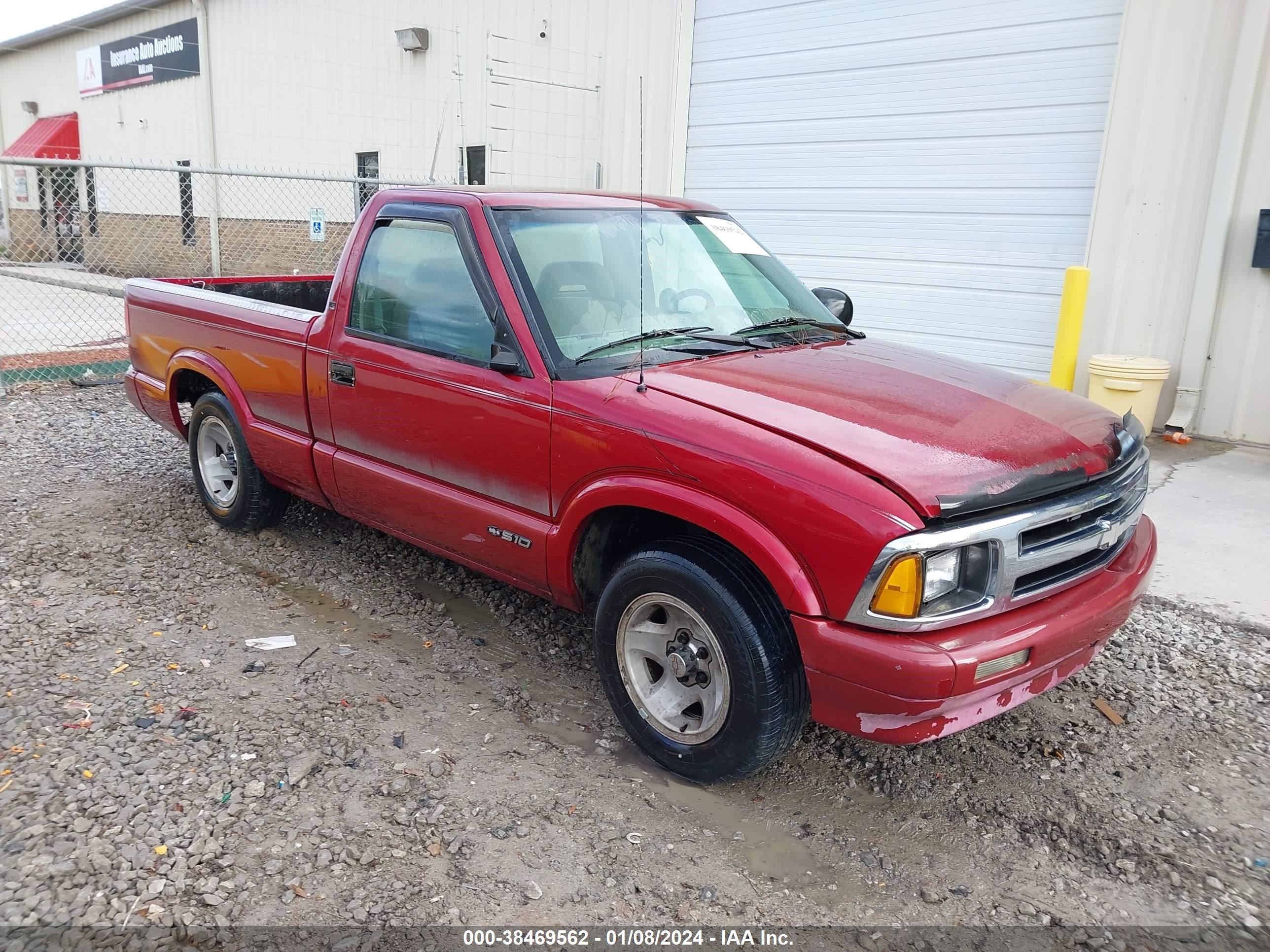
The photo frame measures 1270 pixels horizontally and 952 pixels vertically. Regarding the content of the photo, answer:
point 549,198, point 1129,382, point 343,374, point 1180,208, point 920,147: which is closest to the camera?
point 549,198

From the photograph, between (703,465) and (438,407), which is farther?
(438,407)

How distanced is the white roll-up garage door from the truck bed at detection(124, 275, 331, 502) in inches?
222

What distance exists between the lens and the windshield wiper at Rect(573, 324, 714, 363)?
345 cm

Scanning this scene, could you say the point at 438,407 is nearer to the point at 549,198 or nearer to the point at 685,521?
the point at 549,198

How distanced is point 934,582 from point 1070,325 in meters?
6.10

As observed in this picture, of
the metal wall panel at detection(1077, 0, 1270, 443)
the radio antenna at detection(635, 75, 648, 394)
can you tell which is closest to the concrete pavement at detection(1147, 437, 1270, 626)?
the metal wall panel at detection(1077, 0, 1270, 443)

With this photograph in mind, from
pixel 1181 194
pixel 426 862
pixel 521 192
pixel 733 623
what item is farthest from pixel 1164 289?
pixel 426 862

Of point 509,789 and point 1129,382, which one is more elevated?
point 1129,382

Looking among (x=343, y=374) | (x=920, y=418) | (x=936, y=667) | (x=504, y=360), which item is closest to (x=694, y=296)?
(x=504, y=360)

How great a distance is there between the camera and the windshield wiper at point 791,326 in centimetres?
383

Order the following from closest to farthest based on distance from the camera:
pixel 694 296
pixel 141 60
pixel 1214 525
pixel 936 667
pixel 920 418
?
pixel 936 667 → pixel 920 418 → pixel 694 296 → pixel 1214 525 → pixel 141 60

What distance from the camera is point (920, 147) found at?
8984 millimetres

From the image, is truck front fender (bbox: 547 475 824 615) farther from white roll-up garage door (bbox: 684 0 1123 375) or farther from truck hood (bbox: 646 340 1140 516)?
white roll-up garage door (bbox: 684 0 1123 375)

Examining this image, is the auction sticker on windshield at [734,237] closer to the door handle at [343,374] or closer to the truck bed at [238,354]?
the door handle at [343,374]
